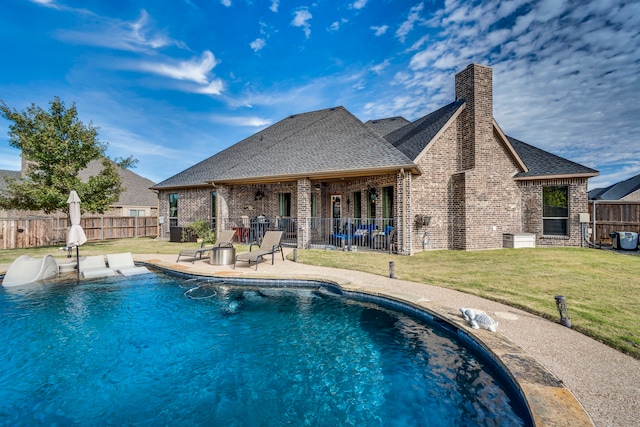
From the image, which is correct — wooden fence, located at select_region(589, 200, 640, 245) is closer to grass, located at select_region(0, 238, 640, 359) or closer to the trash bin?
grass, located at select_region(0, 238, 640, 359)

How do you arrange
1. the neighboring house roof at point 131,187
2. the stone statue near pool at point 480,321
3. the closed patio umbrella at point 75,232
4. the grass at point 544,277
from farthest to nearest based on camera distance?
the neighboring house roof at point 131,187 < the closed patio umbrella at point 75,232 < the grass at point 544,277 < the stone statue near pool at point 480,321

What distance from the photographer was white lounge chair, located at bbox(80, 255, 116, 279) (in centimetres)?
825

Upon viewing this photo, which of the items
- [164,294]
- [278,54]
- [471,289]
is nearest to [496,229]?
[471,289]

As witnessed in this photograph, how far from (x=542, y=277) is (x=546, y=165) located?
8646 mm

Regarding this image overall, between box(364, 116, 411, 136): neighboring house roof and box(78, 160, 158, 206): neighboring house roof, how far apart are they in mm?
20594

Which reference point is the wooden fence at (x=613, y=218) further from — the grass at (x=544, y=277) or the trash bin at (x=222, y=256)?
the trash bin at (x=222, y=256)

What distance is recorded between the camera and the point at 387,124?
19531 mm

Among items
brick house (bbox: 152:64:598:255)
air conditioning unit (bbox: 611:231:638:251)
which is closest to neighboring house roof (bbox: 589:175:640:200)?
air conditioning unit (bbox: 611:231:638:251)

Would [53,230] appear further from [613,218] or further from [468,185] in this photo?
[613,218]

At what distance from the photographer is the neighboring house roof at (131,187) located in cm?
2470

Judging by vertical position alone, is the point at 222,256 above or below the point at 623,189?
below

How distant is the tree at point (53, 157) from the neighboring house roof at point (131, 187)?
1163cm

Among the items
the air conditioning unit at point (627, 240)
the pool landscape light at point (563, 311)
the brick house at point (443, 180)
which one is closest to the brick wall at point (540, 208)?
the brick house at point (443, 180)

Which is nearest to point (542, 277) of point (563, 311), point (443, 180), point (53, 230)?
point (563, 311)
